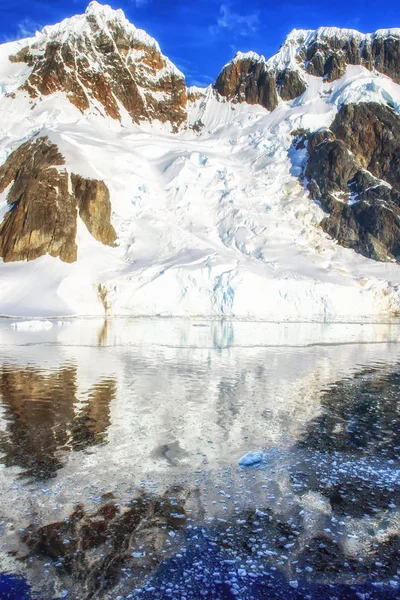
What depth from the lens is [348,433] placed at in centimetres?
899

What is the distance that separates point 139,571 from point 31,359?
13.0 m

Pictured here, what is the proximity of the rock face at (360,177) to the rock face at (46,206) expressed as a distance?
2737 cm

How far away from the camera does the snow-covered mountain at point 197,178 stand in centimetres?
4047

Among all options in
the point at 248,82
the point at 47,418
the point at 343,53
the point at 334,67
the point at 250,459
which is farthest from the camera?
the point at 248,82

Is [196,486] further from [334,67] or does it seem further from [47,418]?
[334,67]

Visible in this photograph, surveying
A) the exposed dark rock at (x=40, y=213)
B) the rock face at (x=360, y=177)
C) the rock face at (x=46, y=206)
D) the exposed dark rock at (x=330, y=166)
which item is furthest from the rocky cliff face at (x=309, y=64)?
the exposed dark rock at (x=40, y=213)

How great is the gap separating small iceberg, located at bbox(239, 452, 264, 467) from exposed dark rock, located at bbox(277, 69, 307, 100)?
A: 77.9 m

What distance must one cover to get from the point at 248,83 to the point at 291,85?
7399 mm

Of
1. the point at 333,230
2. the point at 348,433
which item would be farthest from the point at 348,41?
the point at 348,433

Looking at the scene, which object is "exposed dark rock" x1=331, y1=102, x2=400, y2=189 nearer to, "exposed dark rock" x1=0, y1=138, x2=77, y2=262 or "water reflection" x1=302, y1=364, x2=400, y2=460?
"exposed dark rock" x1=0, y1=138, x2=77, y2=262

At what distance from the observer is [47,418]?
9430 mm

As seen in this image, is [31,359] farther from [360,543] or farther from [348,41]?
[348,41]

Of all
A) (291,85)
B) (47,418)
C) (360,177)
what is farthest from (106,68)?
(47,418)

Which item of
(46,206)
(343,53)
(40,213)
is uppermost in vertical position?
(343,53)
